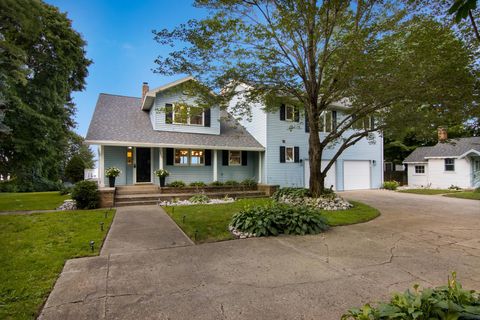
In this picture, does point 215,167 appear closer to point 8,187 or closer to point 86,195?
point 86,195

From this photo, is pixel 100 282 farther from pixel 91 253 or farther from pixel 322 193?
pixel 322 193

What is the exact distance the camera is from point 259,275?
3.73 m

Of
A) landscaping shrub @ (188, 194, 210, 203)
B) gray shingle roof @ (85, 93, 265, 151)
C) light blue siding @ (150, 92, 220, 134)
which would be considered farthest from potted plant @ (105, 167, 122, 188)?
landscaping shrub @ (188, 194, 210, 203)

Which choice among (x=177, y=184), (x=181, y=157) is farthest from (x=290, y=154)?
(x=177, y=184)

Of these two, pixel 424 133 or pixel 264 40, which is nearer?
pixel 264 40

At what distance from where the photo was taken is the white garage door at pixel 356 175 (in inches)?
666

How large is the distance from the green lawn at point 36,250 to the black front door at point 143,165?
4.66m

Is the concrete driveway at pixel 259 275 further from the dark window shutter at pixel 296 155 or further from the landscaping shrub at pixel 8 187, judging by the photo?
the landscaping shrub at pixel 8 187

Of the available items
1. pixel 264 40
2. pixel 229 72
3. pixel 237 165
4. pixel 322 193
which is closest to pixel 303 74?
pixel 264 40

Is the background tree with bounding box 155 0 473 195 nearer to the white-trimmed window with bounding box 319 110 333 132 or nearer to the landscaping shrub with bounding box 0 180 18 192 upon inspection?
the white-trimmed window with bounding box 319 110 333 132

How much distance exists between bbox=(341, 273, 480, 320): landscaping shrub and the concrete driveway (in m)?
0.72

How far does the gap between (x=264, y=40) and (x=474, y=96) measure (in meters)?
5.99

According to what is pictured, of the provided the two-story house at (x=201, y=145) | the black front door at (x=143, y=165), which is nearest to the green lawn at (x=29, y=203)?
the two-story house at (x=201, y=145)

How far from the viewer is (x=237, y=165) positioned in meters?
15.1
